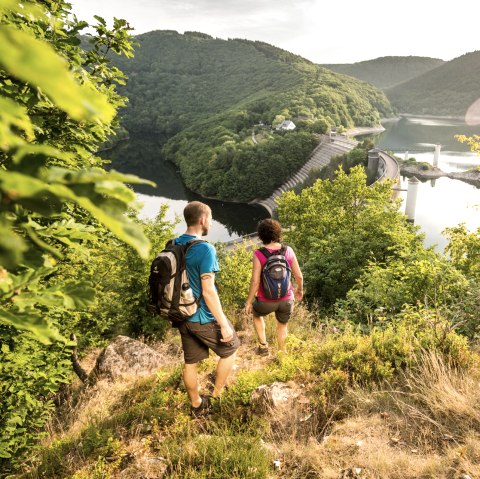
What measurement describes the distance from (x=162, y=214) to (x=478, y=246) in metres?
10.9

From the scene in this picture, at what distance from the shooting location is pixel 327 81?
413 ft

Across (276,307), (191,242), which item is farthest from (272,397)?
(191,242)

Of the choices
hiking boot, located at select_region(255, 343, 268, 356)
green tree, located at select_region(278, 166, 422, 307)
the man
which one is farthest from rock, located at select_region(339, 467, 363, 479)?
green tree, located at select_region(278, 166, 422, 307)

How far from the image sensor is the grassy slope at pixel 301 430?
2820mm

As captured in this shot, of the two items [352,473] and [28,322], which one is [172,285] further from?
[28,322]

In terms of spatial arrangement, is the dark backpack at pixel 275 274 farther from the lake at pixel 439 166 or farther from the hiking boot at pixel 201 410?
the lake at pixel 439 166

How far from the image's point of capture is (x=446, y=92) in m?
171

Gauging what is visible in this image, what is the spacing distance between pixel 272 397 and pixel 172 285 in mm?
1563

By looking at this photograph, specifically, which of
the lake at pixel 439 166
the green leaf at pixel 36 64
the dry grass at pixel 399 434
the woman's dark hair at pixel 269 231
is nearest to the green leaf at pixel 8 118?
the green leaf at pixel 36 64

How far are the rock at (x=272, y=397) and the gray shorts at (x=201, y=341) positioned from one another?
55 cm

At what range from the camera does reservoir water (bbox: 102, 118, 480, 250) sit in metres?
47.3

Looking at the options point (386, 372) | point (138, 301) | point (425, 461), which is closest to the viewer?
point (425, 461)

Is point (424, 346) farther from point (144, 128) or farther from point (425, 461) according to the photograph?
point (144, 128)

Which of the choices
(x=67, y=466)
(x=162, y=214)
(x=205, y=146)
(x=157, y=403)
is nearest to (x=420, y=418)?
(x=157, y=403)
